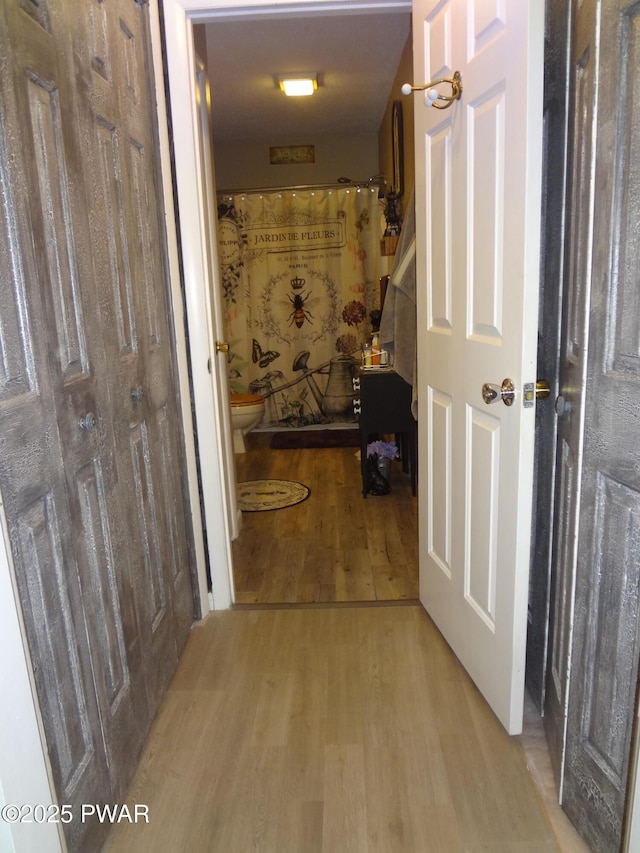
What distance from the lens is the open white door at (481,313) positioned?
132cm

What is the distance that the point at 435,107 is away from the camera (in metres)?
1.70

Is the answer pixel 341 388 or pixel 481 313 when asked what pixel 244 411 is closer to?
pixel 341 388

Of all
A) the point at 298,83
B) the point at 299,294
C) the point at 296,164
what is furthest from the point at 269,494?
the point at 296,164

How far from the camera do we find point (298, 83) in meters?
3.65

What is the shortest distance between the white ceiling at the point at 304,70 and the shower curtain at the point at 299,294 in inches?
20.6

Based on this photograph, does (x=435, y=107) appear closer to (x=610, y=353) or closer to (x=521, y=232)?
(x=521, y=232)

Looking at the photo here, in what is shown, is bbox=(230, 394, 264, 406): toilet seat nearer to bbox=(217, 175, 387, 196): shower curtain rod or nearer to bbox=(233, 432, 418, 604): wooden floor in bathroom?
bbox=(233, 432, 418, 604): wooden floor in bathroom

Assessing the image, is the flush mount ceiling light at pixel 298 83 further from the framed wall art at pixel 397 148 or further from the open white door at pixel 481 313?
the open white door at pixel 481 313

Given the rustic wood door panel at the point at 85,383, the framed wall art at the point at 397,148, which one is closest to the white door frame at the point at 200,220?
the rustic wood door panel at the point at 85,383

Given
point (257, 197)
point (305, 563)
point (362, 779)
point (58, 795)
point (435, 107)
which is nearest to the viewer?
point (58, 795)

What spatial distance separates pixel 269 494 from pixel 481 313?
2183mm

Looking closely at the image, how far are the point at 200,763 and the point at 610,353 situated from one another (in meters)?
1.34

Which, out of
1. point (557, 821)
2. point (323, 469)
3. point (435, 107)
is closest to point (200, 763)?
point (557, 821)

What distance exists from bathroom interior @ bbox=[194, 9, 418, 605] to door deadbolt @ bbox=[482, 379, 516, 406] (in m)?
1.23
